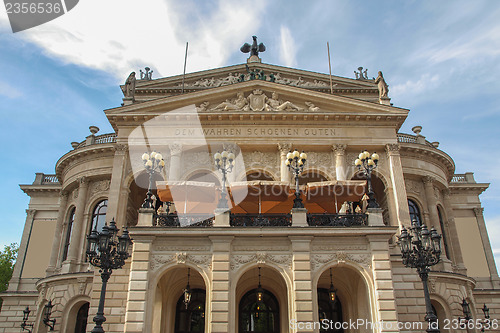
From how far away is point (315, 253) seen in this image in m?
19.3

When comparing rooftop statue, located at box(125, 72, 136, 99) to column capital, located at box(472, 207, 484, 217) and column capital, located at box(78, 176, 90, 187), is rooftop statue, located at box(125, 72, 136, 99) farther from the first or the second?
column capital, located at box(472, 207, 484, 217)

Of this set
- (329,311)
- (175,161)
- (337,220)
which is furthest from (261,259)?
(175,161)

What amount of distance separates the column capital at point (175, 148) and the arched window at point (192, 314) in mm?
8466

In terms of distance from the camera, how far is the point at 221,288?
18.5 meters

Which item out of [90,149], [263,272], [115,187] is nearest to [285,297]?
[263,272]

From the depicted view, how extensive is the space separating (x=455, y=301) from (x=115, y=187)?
70.3 ft

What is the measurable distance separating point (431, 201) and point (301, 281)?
16072mm

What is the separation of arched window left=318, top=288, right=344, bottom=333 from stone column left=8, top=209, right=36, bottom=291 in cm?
2512

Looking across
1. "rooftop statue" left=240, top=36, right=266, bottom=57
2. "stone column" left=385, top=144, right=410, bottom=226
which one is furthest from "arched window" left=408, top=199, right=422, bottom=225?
"rooftop statue" left=240, top=36, right=266, bottom=57

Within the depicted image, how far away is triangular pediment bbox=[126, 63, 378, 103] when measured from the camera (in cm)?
3428

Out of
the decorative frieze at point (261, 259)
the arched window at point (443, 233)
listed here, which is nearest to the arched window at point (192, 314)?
the decorative frieze at point (261, 259)

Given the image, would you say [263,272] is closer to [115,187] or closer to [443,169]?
[115,187]

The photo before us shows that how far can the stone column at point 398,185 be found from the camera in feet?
84.4

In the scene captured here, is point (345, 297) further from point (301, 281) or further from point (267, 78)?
point (267, 78)
